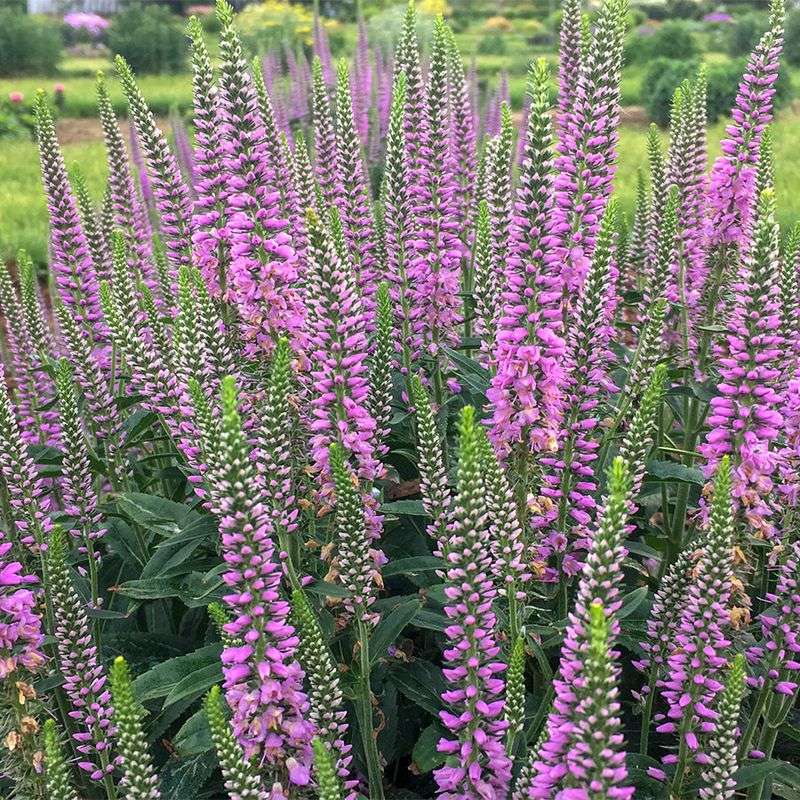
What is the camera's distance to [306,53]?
24.2 metres

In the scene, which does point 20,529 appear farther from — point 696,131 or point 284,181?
point 696,131

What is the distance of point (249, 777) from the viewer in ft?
8.84

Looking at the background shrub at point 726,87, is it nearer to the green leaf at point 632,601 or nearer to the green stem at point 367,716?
the green leaf at point 632,601

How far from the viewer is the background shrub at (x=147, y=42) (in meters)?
32.2

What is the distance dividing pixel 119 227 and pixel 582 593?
4637 mm

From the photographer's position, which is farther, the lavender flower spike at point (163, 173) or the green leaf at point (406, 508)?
the lavender flower spike at point (163, 173)

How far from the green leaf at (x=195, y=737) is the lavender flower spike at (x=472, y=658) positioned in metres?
0.91

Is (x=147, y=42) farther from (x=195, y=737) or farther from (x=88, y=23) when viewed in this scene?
(x=195, y=737)

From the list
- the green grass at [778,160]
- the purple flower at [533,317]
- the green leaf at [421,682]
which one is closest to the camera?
the purple flower at [533,317]

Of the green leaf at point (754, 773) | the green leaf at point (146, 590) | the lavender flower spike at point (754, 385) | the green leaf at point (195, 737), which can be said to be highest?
the lavender flower spike at point (754, 385)

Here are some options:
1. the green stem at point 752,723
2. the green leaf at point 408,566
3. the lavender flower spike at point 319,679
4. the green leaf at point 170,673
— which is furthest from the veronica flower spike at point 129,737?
the green stem at point 752,723

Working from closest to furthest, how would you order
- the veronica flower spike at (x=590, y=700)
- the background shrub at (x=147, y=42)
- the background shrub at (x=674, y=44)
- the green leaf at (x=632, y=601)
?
the veronica flower spike at (x=590, y=700) → the green leaf at (x=632, y=601) → the background shrub at (x=674, y=44) → the background shrub at (x=147, y=42)

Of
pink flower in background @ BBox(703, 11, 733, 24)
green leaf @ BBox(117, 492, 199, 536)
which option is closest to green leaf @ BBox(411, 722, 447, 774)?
green leaf @ BBox(117, 492, 199, 536)

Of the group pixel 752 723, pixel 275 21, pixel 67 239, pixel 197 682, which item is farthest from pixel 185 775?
pixel 275 21
